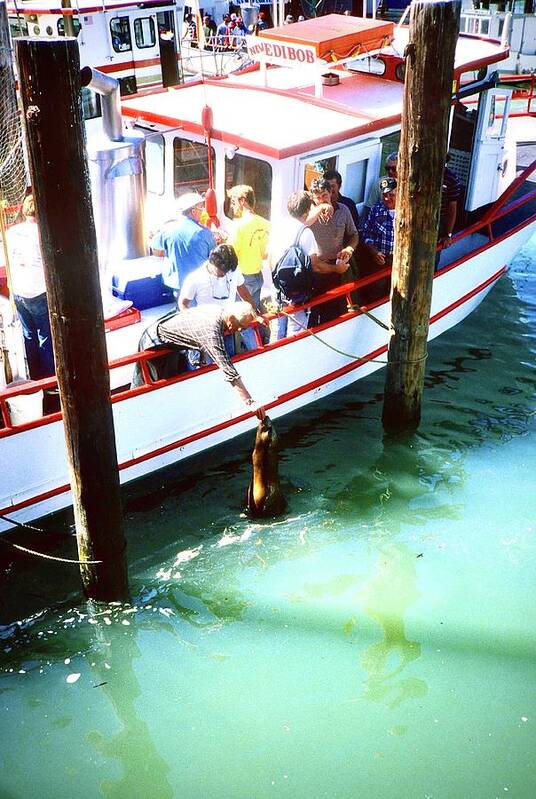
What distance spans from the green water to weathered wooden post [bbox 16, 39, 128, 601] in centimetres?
65

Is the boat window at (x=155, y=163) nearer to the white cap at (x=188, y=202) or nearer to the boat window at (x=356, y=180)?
the white cap at (x=188, y=202)

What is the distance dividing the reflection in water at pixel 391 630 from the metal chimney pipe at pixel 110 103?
4323mm

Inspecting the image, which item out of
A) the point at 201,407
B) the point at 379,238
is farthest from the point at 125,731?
the point at 379,238

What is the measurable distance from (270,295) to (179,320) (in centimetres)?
168

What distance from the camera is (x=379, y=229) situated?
7684 millimetres

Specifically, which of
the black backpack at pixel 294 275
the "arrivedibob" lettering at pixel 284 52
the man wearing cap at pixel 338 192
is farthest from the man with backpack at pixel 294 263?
the "arrivedibob" lettering at pixel 284 52

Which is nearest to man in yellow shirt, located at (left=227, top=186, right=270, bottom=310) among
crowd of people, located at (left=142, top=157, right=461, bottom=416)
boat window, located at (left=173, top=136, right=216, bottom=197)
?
crowd of people, located at (left=142, top=157, right=461, bottom=416)

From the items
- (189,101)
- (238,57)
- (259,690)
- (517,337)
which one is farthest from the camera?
(238,57)

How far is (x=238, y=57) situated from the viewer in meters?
18.7

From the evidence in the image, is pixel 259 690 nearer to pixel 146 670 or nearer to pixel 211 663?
pixel 211 663

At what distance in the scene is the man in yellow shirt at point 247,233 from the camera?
6.79 meters

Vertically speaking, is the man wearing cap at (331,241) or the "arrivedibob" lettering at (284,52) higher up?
the "arrivedibob" lettering at (284,52)

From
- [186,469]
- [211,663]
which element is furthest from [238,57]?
[211,663]

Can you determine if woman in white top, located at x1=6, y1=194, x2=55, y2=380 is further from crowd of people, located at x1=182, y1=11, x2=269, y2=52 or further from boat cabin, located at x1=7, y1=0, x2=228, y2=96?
crowd of people, located at x1=182, y1=11, x2=269, y2=52
